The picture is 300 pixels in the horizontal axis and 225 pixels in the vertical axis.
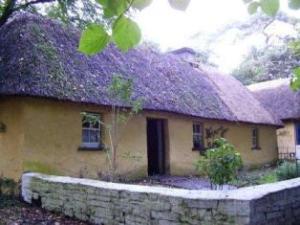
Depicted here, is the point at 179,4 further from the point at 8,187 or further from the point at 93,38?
the point at 8,187

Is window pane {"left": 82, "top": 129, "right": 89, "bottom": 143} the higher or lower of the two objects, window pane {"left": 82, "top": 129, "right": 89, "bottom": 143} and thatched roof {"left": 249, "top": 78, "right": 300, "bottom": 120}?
the lower

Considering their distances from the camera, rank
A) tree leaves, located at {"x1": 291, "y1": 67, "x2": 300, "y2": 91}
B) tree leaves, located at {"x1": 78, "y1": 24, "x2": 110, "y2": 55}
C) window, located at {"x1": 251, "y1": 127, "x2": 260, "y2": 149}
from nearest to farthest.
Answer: tree leaves, located at {"x1": 78, "y1": 24, "x2": 110, "y2": 55} → tree leaves, located at {"x1": 291, "y1": 67, "x2": 300, "y2": 91} → window, located at {"x1": 251, "y1": 127, "x2": 260, "y2": 149}

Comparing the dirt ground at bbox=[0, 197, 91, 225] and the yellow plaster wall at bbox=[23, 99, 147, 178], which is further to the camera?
the yellow plaster wall at bbox=[23, 99, 147, 178]

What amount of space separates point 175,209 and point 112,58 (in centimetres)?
858

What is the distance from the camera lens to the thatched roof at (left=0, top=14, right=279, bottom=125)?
409 inches

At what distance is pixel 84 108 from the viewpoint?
11.6 meters

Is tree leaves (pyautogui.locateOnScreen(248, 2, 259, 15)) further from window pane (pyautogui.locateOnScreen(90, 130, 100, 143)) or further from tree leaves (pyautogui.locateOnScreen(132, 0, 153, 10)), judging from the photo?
window pane (pyautogui.locateOnScreen(90, 130, 100, 143))

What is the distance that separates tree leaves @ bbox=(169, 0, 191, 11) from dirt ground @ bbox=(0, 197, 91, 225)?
6798 millimetres

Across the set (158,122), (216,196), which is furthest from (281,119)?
(216,196)

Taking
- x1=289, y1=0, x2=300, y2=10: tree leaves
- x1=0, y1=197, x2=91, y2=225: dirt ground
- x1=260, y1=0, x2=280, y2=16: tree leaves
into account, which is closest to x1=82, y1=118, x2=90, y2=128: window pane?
x1=0, y1=197, x2=91, y2=225: dirt ground

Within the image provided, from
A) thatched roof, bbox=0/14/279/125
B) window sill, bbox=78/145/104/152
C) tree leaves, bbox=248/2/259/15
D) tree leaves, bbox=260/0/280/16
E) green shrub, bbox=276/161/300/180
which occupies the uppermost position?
thatched roof, bbox=0/14/279/125

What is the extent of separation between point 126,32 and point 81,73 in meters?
10.6

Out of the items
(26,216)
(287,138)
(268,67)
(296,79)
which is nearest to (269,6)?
(296,79)

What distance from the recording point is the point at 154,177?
13508 mm
